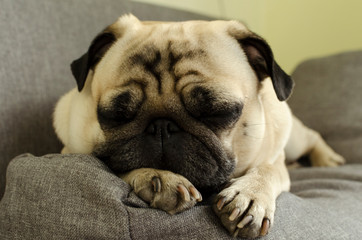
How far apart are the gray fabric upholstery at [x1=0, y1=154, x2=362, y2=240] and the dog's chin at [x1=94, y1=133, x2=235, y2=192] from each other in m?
0.09

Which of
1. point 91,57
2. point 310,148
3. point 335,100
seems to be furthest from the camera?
point 335,100

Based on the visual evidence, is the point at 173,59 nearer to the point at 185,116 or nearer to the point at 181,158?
the point at 185,116

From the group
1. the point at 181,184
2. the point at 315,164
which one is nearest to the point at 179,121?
the point at 181,184

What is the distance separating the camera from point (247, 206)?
994mm

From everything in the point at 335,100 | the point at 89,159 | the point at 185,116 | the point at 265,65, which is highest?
the point at 265,65

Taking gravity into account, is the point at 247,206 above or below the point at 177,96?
below

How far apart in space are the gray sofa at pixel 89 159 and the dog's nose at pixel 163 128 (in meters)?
0.19

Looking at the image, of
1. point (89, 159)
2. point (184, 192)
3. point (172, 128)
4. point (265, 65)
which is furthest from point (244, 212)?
point (265, 65)

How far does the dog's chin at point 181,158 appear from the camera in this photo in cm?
108

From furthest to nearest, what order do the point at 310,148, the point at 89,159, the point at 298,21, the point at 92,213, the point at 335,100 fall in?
the point at 298,21, the point at 335,100, the point at 310,148, the point at 89,159, the point at 92,213

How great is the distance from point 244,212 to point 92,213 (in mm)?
416

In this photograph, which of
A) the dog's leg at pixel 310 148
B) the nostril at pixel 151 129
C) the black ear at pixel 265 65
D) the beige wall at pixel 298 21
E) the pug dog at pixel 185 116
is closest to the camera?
the pug dog at pixel 185 116

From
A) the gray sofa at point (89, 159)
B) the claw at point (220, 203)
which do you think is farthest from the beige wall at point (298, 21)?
the claw at point (220, 203)

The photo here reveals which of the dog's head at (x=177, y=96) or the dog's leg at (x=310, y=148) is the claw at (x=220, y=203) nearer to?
the dog's head at (x=177, y=96)
